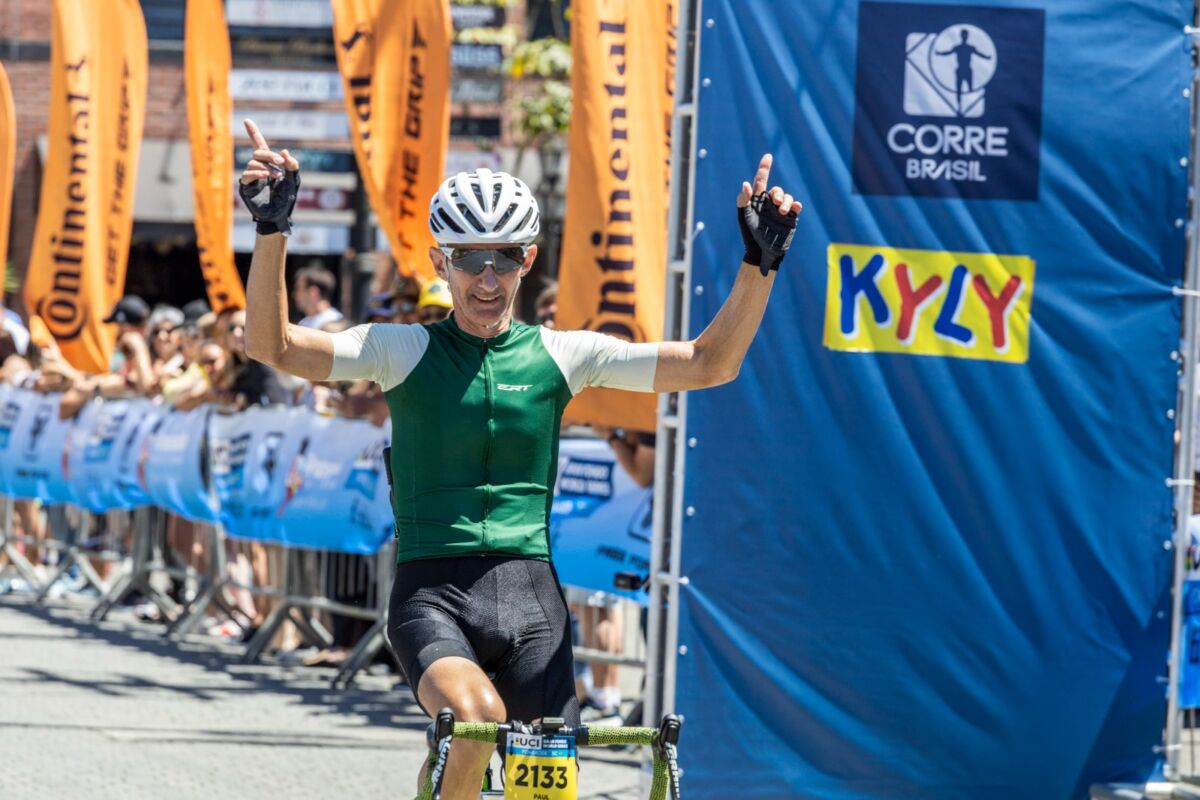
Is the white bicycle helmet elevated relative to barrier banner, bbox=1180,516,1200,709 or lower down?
elevated

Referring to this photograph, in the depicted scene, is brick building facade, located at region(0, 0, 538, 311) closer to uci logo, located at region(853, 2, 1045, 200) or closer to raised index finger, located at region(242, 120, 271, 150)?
uci logo, located at region(853, 2, 1045, 200)

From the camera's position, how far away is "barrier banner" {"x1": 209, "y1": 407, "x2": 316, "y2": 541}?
1273 centimetres

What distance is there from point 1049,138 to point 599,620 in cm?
391

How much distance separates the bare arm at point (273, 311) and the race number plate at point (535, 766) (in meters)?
1.28

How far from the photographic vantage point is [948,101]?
25.8 feet

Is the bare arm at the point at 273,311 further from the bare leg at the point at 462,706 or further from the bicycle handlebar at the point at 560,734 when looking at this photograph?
the bicycle handlebar at the point at 560,734

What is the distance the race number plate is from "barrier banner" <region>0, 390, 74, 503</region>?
1235cm

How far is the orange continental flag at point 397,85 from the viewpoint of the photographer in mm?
12703

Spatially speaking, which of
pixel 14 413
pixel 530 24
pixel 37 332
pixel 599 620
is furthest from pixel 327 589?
pixel 530 24

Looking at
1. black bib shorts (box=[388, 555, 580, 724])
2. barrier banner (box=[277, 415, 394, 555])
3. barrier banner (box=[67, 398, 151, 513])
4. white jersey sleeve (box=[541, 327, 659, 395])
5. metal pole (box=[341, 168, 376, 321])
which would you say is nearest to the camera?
black bib shorts (box=[388, 555, 580, 724])

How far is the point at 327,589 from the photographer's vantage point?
41.9 feet

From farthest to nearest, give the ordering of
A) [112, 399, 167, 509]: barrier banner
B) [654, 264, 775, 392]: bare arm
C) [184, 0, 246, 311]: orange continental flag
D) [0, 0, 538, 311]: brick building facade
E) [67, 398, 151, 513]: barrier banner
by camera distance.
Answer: [0, 0, 538, 311]: brick building facade → [67, 398, 151, 513]: barrier banner → [184, 0, 246, 311]: orange continental flag → [112, 399, 167, 509]: barrier banner → [654, 264, 775, 392]: bare arm

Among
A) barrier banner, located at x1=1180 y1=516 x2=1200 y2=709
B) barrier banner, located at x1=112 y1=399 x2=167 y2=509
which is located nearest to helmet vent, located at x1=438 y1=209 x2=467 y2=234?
barrier banner, located at x1=1180 y1=516 x2=1200 y2=709

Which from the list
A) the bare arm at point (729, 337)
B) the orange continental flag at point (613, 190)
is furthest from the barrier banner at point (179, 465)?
the bare arm at point (729, 337)
